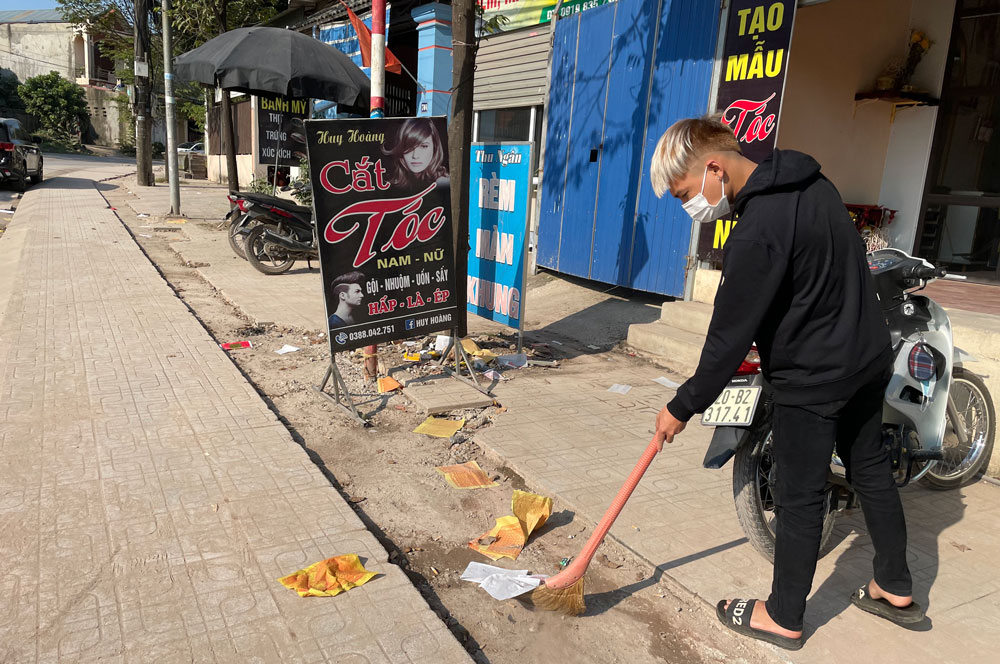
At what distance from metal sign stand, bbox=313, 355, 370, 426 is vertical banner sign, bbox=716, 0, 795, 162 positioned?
398 cm

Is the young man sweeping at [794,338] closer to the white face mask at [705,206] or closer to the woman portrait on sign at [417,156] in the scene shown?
the white face mask at [705,206]

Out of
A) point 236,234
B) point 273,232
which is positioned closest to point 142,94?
point 236,234

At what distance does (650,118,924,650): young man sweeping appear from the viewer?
7.50 feet

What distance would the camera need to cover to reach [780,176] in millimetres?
2299

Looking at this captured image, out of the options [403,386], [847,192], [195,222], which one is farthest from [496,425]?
[195,222]

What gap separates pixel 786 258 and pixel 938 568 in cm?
197

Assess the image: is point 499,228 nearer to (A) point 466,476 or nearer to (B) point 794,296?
(A) point 466,476

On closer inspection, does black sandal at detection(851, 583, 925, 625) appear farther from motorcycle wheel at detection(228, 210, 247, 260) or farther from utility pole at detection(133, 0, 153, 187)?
utility pole at detection(133, 0, 153, 187)

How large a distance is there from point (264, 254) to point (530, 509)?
Answer: 758 cm

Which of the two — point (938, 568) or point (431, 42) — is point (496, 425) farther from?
point (431, 42)

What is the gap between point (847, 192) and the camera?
887 centimetres

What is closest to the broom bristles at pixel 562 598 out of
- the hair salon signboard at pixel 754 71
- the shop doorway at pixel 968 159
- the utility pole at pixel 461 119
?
the utility pole at pixel 461 119

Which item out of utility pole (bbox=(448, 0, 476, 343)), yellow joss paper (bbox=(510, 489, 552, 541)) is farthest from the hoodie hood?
utility pole (bbox=(448, 0, 476, 343))

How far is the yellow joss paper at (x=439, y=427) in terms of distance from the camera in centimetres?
458
